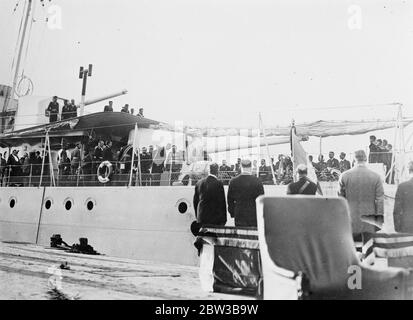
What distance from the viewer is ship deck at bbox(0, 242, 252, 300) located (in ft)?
9.57

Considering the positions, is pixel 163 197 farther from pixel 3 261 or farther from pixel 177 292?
pixel 177 292

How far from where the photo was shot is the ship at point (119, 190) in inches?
253

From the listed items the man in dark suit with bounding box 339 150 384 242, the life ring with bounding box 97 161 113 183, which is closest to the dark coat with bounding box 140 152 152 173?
the life ring with bounding box 97 161 113 183

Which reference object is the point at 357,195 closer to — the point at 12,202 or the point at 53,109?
the point at 12,202

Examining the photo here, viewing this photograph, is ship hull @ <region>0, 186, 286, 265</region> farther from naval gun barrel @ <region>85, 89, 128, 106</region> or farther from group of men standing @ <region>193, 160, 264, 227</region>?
naval gun barrel @ <region>85, 89, 128, 106</region>

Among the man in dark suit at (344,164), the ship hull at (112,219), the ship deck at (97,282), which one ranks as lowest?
the ship deck at (97,282)

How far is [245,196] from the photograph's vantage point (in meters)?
3.70

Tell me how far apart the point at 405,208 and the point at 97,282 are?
8.91 feet

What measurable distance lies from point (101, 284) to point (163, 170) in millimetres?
4057

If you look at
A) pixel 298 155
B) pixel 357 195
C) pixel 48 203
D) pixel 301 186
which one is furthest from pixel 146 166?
pixel 357 195

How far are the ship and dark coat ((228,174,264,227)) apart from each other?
1.91 meters

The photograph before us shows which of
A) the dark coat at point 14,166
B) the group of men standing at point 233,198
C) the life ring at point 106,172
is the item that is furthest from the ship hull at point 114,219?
the group of men standing at point 233,198

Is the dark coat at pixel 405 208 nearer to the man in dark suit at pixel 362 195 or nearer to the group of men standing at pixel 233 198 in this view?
the man in dark suit at pixel 362 195
